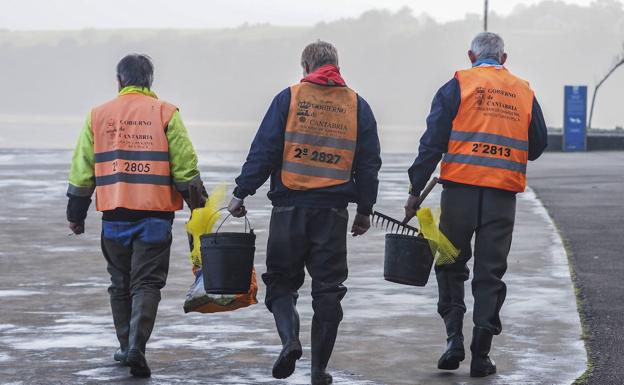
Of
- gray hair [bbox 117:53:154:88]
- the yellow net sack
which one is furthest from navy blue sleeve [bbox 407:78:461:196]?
gray hair [bbox 117:53:154:88]

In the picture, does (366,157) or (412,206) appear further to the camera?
(412,206)

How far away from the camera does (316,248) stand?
24.5 feet

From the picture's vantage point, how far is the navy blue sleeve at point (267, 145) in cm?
737

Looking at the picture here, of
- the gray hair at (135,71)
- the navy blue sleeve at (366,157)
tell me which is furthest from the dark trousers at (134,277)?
the navy blue sleeve at (366,157)

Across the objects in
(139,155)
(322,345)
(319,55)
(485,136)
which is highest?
(319,55)

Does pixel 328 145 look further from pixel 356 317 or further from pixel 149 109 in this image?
pixel 356 317

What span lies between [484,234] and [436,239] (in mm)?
269

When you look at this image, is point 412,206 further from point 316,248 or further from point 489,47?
point 489,47

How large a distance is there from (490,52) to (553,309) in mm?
2720

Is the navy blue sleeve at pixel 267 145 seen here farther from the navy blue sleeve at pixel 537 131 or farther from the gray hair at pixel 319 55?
the navy blue sleeve at pixel 537 131

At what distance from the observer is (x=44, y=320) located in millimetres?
9609

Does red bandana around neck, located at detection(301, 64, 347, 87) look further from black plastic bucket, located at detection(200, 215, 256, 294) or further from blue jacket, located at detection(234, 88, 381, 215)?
black plastic bucket, located at detection(200, 215, 256, 294)

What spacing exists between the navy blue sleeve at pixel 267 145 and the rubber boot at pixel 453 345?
140cm

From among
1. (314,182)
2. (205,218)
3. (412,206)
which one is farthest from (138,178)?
(412,206)
